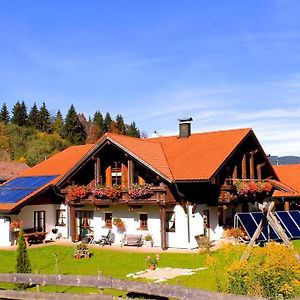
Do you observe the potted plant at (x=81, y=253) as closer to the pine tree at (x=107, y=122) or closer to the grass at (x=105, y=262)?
Answer: the grass at (x=105, y=262)

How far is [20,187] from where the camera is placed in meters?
31.4

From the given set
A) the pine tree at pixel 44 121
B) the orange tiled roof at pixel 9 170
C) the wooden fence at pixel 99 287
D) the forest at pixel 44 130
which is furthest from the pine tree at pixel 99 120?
the wooden fence at pixel 99 287

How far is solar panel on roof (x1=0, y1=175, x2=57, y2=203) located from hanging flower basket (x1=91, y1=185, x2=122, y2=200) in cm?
500

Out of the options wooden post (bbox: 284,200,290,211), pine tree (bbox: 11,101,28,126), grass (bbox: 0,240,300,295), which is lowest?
grass (bbox: 0,240,300,295)

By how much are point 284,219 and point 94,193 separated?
38.0 feet

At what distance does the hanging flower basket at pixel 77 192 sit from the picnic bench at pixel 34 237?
2.85 meters

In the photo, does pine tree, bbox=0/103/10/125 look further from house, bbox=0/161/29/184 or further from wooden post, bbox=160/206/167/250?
wooden post, bbox=160/206/167/250

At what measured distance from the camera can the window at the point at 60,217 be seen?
101ft

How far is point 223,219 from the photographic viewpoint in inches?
1118

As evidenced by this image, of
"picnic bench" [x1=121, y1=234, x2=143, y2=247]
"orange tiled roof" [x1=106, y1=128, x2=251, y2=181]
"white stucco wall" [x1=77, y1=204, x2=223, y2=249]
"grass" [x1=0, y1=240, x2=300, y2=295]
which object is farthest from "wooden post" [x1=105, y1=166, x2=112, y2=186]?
"grass" [x1=0, y1=240, x2=300, y2=295]

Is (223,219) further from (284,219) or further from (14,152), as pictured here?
(14,152)

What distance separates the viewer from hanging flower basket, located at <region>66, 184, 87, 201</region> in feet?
92.2

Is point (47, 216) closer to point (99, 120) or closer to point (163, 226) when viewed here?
point (163, 226)

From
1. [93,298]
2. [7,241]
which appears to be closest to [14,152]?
[7,241]
